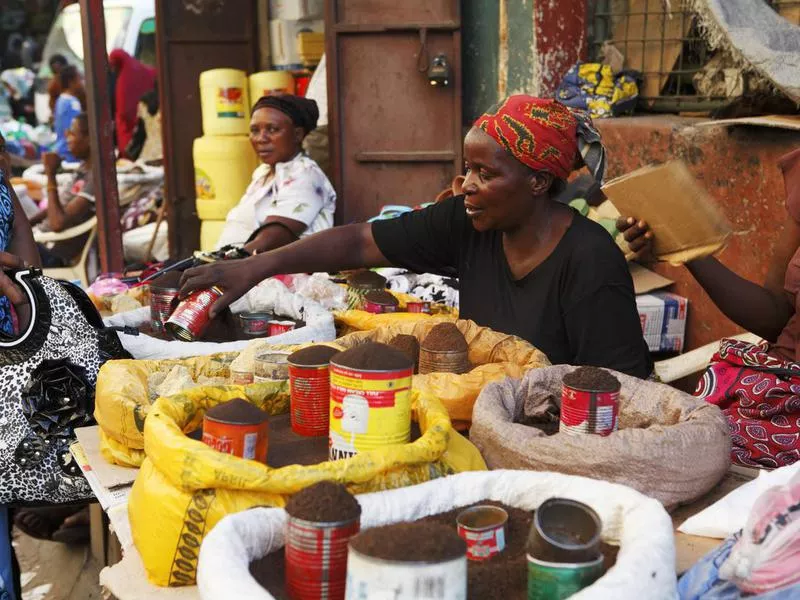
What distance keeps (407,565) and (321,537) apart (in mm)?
186

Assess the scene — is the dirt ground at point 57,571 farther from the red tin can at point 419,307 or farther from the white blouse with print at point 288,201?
the white blouse with print at point 288,201

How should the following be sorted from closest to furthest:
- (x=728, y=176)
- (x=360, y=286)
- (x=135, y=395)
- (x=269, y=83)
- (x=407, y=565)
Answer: (x=407, y=565) → (x=135, y=395) → (x=360, y=286) → (x=728, y=176) → (x=269, y=83)

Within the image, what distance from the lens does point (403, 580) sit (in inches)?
41.1

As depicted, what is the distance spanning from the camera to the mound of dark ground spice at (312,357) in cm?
172

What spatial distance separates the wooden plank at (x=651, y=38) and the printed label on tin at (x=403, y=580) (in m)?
3.87

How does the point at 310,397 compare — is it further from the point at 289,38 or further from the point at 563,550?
the point at 289,38

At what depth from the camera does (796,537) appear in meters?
1.25

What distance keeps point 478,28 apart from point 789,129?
231 cm

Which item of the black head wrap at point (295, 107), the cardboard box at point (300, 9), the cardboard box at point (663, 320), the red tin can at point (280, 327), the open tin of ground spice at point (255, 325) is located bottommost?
the cardboard box at point (663, 320)

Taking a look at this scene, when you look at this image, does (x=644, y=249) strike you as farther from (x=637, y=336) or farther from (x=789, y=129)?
(x=789, y=129)

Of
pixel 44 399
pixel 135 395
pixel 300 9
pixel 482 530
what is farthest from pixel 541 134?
pixel 300 9

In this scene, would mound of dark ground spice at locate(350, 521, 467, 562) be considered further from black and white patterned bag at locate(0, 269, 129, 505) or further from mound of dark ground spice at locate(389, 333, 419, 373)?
black and white patterned bag at locate(0, 269, 129, 505)

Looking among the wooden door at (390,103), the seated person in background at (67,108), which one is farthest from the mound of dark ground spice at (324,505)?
the seated person in background at (67,108)

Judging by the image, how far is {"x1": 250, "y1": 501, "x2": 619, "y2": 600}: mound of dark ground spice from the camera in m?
1.25
